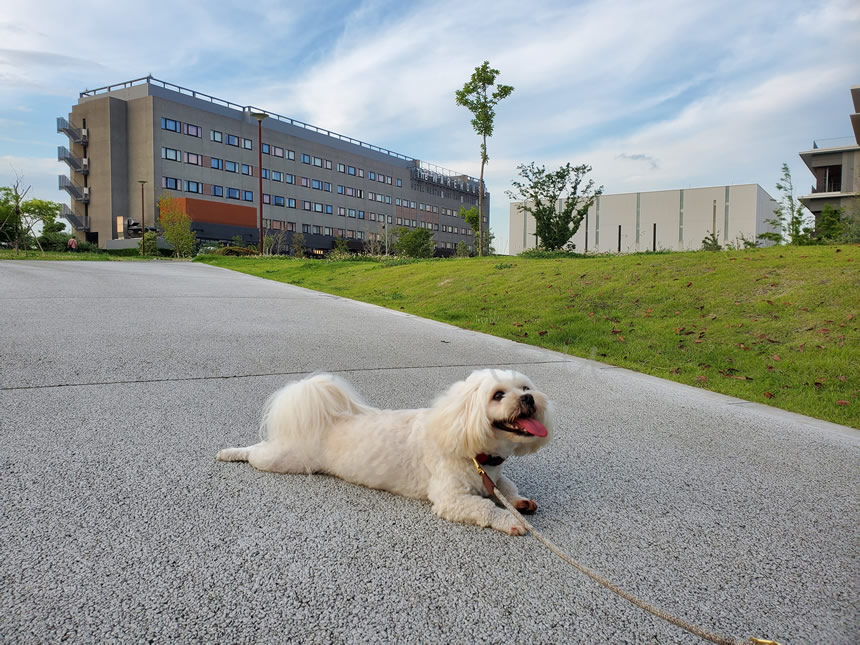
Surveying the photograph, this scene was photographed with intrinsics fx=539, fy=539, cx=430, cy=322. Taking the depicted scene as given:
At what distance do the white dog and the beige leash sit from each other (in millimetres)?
42

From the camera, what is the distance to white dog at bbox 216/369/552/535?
2.36 meters

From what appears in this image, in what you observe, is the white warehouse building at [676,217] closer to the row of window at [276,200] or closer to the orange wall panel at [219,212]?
the orange wall panel at [219,212]

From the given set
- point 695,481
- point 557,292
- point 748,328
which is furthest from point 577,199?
point 695,481

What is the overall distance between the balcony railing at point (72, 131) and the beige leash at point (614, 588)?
67.5 metres

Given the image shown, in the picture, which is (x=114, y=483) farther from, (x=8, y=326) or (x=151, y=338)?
(x=8, y=326)

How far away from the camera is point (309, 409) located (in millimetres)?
2914

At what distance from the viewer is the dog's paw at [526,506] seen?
8.77 feet

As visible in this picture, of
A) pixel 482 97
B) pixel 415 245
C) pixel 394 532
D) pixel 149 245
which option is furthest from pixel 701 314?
pixel 149 245

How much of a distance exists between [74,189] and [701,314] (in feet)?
215

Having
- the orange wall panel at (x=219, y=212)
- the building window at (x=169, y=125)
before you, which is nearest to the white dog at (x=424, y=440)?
the orange wall panel at (x=219, y=212)

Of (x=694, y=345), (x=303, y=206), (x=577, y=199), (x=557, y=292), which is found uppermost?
(x=303, y=206)

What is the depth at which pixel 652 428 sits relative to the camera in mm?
4332

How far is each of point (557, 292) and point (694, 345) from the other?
423 centimetres

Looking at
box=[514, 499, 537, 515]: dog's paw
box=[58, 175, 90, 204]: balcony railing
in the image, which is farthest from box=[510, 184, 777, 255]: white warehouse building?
box=[514, 499, 537, 515]: dog's paw
